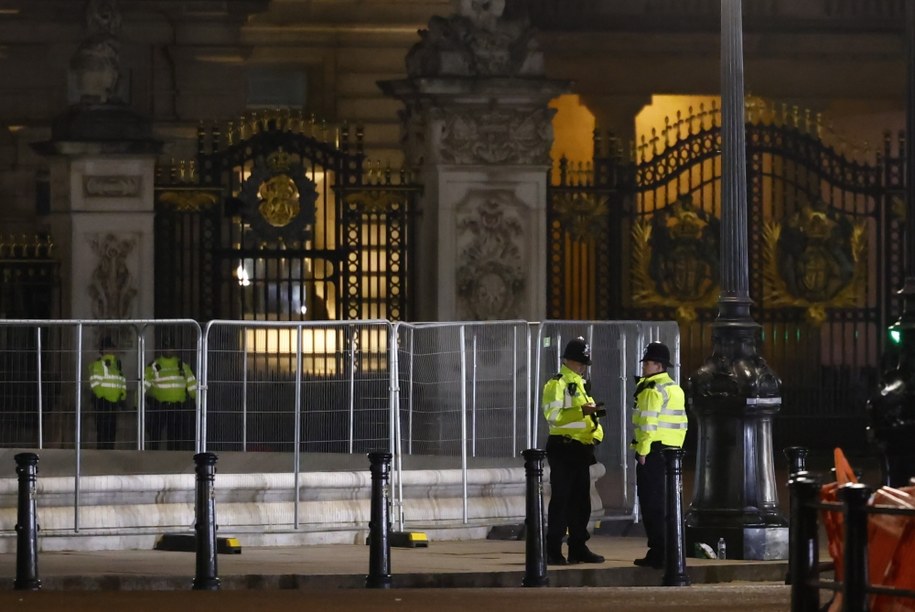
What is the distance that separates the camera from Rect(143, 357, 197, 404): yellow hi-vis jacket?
67.1ft

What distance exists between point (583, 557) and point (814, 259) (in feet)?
35.4

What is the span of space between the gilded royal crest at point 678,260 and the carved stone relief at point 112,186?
536 centimetres

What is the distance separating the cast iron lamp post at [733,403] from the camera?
1844 centimetres

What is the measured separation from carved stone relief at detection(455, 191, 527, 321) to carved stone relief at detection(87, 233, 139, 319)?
322 cm

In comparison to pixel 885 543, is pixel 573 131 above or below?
above

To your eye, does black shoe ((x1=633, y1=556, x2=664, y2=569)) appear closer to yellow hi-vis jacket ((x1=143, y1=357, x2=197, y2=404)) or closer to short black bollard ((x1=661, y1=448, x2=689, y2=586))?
short black bollard ((x1=661, y1=448, x2=689, y2=586))

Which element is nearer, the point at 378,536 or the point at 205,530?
the point at 205,530

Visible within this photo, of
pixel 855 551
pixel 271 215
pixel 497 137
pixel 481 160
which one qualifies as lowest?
pixel 855 551

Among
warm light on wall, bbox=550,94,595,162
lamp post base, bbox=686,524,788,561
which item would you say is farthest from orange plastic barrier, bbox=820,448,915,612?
warm light on wall, bbox=550,94,595,162

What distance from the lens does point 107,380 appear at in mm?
20391

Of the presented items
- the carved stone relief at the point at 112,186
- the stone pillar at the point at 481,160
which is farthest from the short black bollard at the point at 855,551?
the carved stone relief at the point at 112,186

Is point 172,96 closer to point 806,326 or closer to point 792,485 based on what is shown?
point 806,326

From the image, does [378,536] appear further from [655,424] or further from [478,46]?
[478,46]

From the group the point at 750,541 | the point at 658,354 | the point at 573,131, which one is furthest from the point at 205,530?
the point at 573,131
